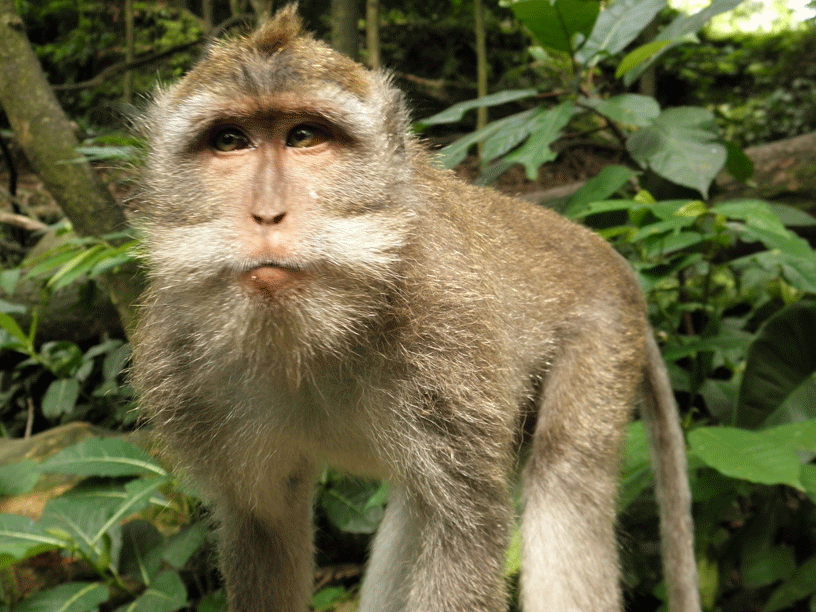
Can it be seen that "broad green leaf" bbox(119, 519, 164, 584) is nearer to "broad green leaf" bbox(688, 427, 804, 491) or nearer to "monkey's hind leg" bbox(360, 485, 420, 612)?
"monkey's hind leg" bbox(360, 485, 420, 612)

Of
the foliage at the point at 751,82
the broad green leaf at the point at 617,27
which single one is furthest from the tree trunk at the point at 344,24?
the foliage at the point at 751,82

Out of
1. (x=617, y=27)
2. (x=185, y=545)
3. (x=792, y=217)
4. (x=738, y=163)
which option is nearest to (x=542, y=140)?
(x=617, y=27)

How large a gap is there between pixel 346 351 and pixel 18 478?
2063mm

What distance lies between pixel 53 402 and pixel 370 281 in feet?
12.5

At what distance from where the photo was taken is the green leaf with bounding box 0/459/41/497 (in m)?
3.41

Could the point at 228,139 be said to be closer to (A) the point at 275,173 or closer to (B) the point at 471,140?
(A) the point at 275,173

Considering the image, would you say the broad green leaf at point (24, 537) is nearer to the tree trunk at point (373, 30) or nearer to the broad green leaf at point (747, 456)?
the broad green leaf at point (747, 456)

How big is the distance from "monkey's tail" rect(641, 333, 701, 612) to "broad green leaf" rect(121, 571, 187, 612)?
2293 millimetres

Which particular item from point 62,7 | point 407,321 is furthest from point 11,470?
point 62,7

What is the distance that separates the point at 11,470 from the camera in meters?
3.49

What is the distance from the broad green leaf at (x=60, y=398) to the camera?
5.10m

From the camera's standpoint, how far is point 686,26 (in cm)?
425

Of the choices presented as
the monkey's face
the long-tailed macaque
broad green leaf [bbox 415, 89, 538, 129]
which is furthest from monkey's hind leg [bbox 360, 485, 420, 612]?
broad green leaf [bbox 415, 89, 538, 129]

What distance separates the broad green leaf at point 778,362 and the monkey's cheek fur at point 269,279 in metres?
2.94
